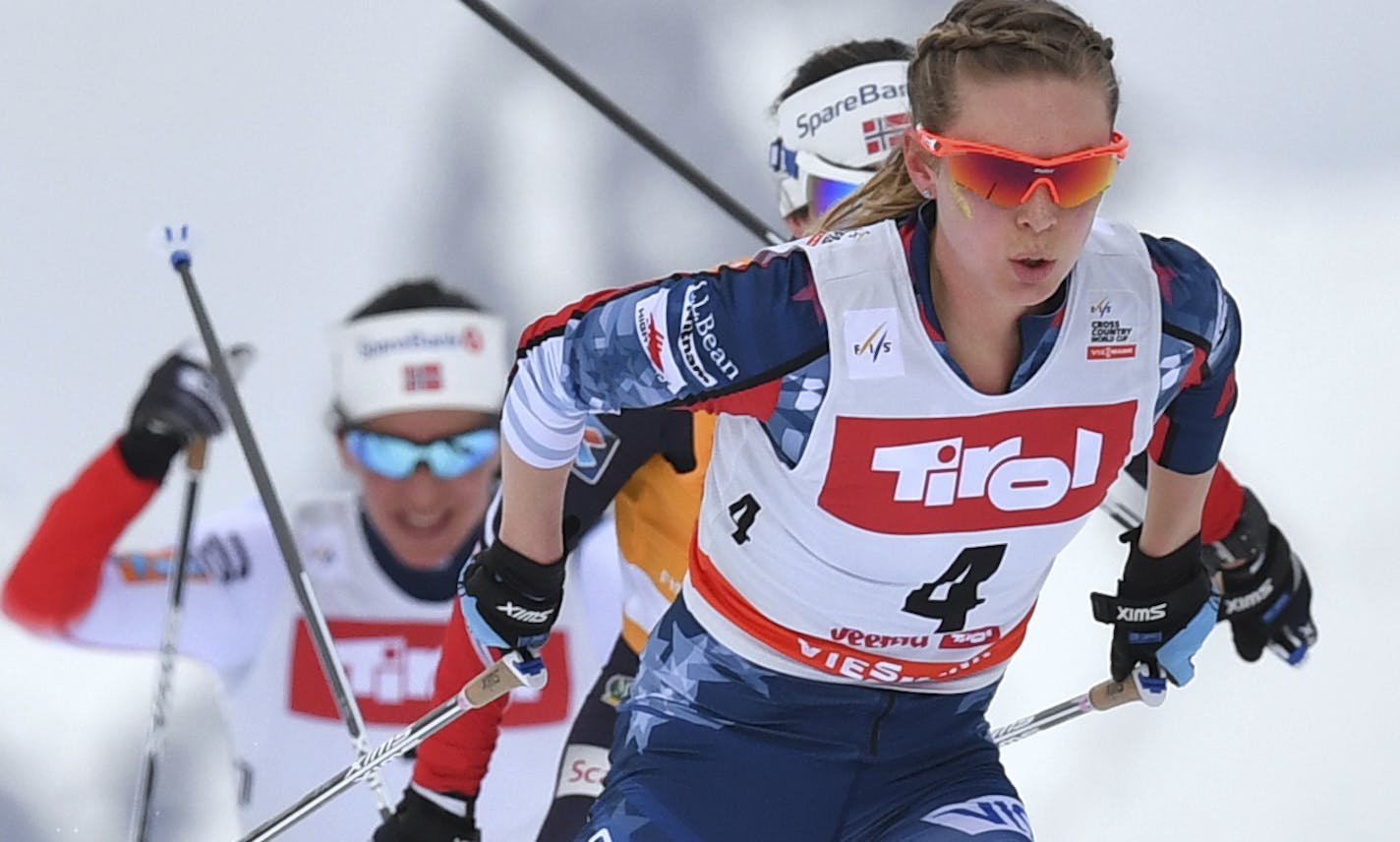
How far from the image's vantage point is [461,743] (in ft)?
9.58

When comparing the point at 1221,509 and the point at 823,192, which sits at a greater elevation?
the point at 823,192

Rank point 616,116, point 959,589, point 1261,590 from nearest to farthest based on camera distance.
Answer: point 959,589, point 1261,590, point 616,116

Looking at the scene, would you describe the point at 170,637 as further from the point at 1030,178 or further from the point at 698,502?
the point at 1030,178

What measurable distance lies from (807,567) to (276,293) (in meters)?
3.29

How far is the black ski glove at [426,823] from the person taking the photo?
288 cm

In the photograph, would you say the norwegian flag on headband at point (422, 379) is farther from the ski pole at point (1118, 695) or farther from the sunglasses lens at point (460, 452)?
the ski pole at point (1118, 695)

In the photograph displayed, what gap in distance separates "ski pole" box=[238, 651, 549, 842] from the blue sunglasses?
155cm

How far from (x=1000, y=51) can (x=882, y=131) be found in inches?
40.6

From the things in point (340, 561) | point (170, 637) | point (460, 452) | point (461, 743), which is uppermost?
point (461, 743)

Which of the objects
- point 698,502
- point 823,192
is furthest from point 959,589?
point 823,192

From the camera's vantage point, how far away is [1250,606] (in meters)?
3.38

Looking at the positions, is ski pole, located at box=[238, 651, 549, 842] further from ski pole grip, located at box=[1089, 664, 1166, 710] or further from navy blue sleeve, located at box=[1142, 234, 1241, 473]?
navy blue sleeve, located at box=[1142, 234, 1241, 473]

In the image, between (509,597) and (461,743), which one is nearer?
(509,597)

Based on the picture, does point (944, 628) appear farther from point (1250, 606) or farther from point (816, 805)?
Result: point (1250, 606)
